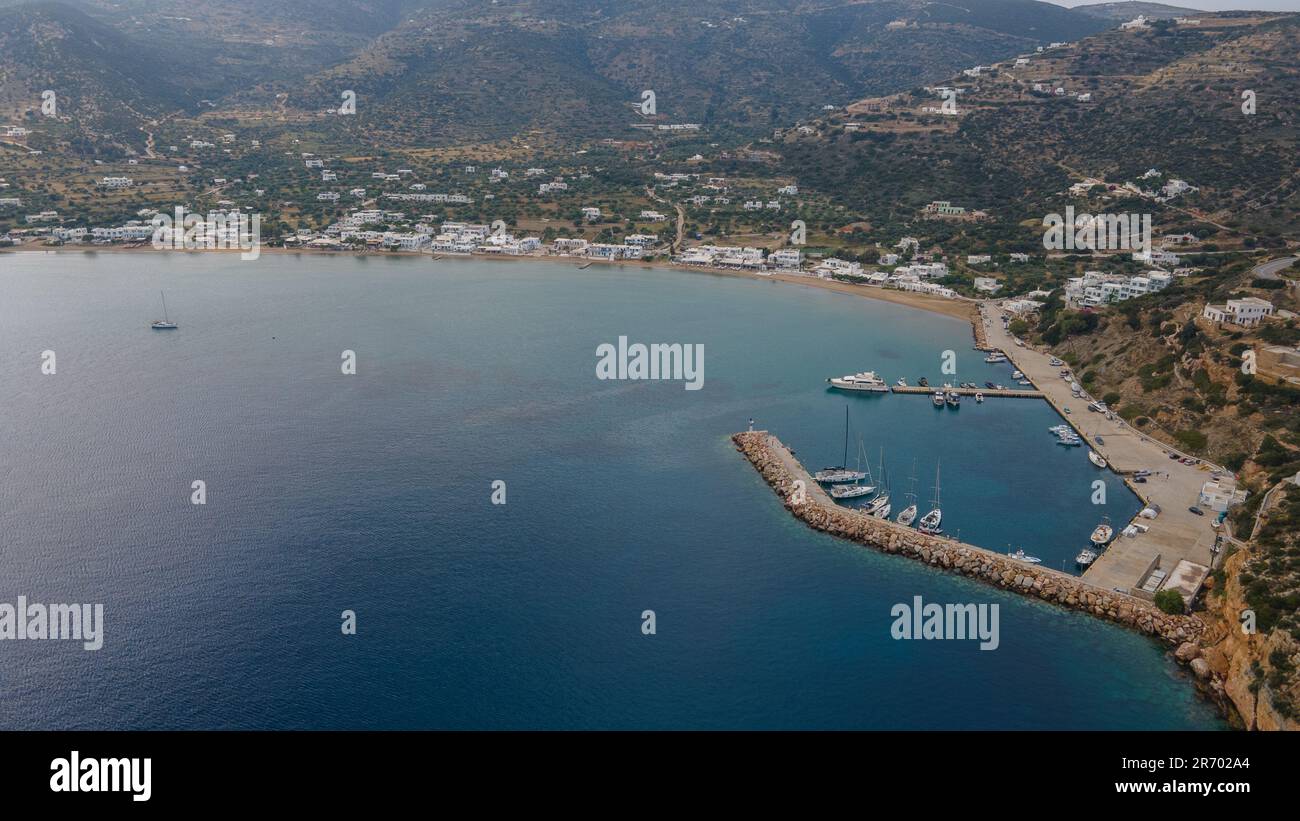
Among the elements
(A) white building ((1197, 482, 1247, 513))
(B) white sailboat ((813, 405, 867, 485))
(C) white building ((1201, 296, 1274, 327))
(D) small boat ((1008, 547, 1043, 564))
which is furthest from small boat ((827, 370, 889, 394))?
(D) small boat ((1008, 547, 1043, 564))

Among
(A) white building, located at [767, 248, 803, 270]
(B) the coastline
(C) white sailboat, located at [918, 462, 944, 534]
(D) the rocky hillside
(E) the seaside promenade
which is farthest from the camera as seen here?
(A) white building, located at [767, 248, 803, 270]

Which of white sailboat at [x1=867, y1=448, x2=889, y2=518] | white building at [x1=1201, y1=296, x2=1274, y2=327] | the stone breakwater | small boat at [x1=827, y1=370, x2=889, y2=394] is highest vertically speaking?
white building at [x1=1201, y1=296, x2=1274, y2=327]

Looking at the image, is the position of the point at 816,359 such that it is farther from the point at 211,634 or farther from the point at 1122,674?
the point at 211,634

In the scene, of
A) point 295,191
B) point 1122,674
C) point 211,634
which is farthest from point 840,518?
point 295,191

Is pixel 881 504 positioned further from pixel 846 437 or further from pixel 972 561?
pixel 846 437

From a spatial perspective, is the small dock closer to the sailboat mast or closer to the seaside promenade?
the seaside promenade

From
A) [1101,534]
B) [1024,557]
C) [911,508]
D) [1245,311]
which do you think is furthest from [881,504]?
[1245,311]

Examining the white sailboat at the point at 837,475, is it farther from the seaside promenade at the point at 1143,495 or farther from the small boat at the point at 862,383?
the small boat at the point at 862,383

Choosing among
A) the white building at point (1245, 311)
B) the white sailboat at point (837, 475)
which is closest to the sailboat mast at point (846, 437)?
the white sailboat at point (837, 475)
